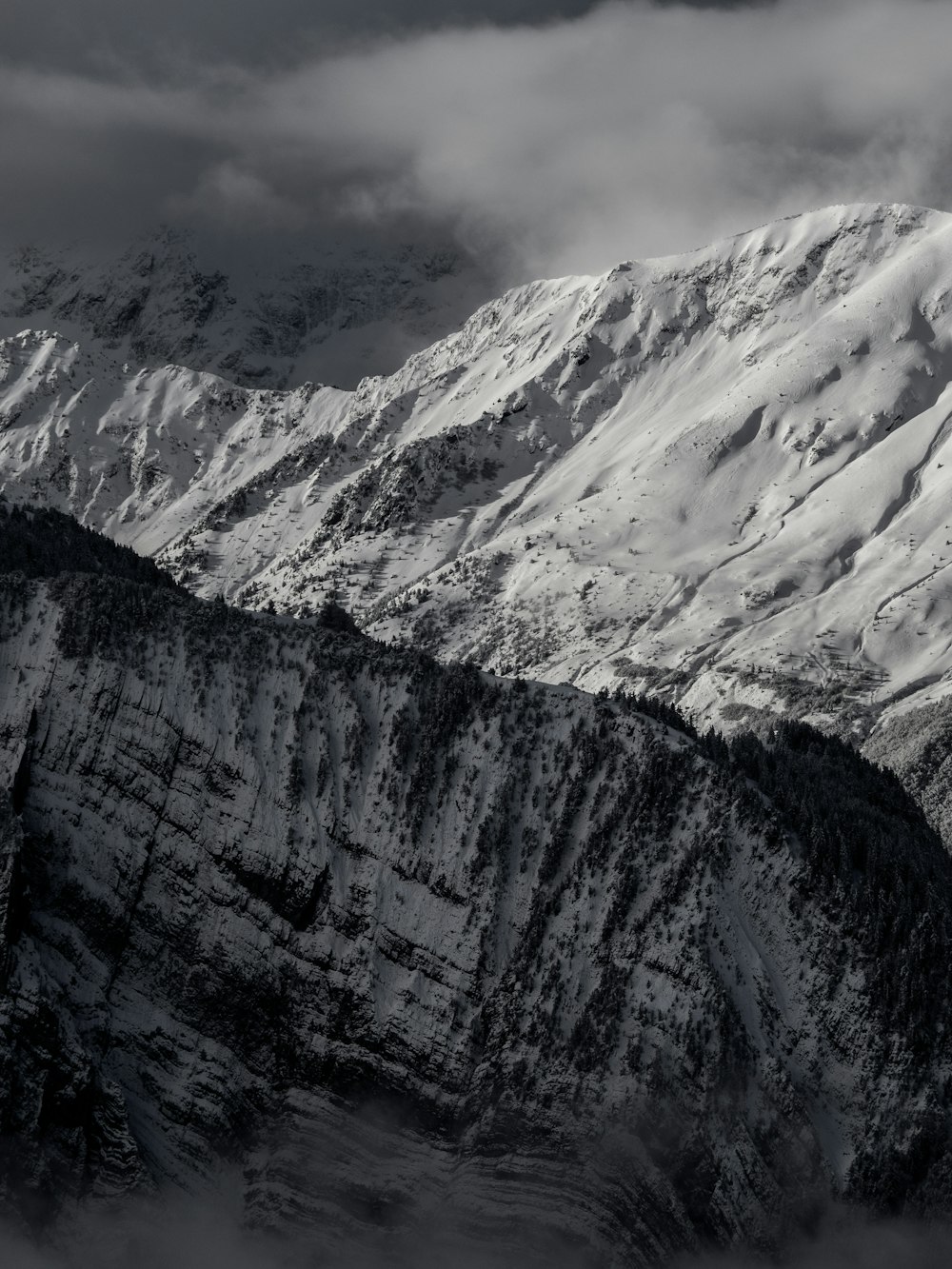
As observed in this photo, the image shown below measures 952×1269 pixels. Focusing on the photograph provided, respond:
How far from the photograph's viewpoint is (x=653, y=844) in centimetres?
15950

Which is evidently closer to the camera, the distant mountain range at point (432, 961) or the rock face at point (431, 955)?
the distant mountain range at point (432, 961)

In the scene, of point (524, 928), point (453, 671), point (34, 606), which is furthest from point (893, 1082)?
point (34, 606)

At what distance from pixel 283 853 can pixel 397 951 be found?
14.5m

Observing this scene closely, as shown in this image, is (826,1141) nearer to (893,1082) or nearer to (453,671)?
(893,1082)

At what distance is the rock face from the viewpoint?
14812 centimetres

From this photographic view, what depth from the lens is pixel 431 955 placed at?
15875 cm

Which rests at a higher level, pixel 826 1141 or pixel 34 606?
pixel 34 606

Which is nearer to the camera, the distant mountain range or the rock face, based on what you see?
the distant mountain range

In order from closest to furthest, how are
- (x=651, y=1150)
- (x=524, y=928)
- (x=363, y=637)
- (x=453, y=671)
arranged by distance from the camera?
(x=651, y=1150), (x=524, y=928), (x=453, y=671), (x=363, y=637)

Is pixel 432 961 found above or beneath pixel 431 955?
beneath

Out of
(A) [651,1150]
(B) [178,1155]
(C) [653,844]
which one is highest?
(C) [653,844]

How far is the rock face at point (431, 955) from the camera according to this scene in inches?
5832

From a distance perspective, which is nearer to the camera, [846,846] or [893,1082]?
[893,1082]

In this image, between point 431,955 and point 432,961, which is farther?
point 431,955
